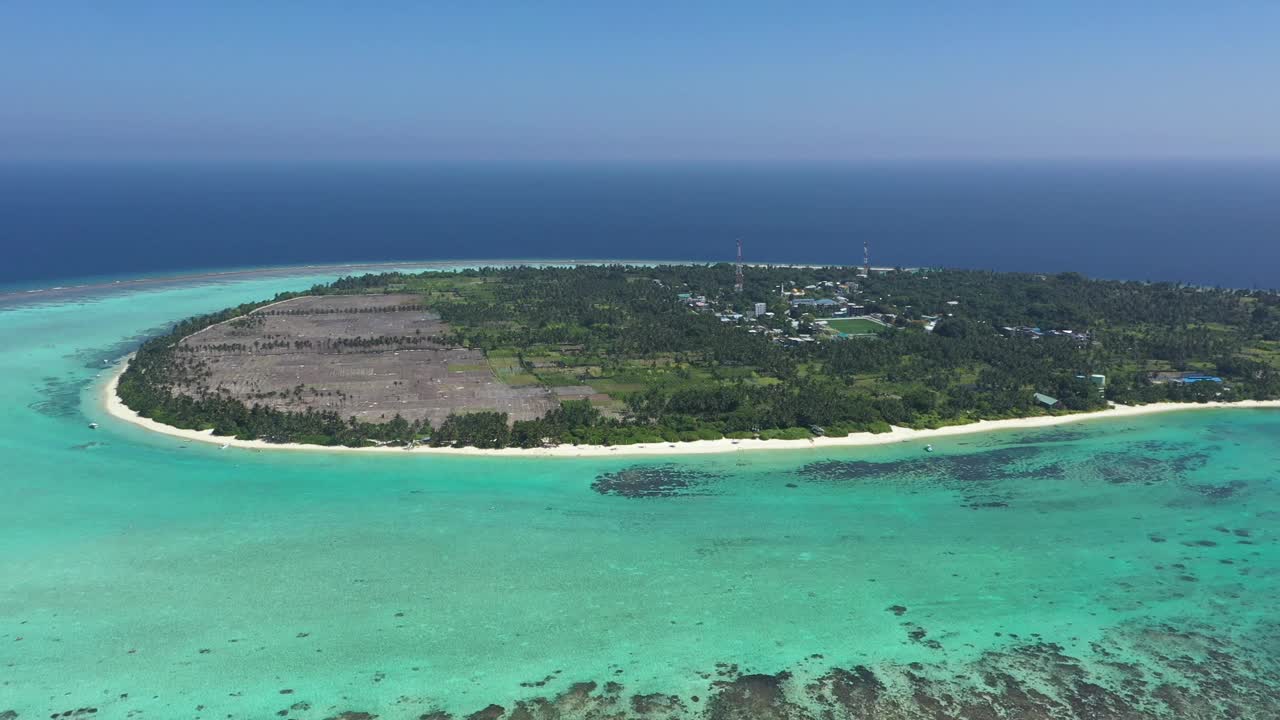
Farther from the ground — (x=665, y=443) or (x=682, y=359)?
(x=682, y=359)

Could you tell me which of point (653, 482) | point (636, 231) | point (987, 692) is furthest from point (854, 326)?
point (636, 231)

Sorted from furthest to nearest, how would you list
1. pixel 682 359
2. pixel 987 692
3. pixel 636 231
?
pixel 636 231 < pixel 682 359 < pixel 987 692

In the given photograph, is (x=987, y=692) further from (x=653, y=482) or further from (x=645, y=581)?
(x=653, y=482)

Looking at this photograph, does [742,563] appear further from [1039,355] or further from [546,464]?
[1039,355]

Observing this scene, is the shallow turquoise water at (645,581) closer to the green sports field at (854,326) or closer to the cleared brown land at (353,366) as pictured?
the cleared brown land at (353,366)

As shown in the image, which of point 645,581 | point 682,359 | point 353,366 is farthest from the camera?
point 682,359

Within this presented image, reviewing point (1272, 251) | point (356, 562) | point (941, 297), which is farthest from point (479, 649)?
point (1272, 251)
